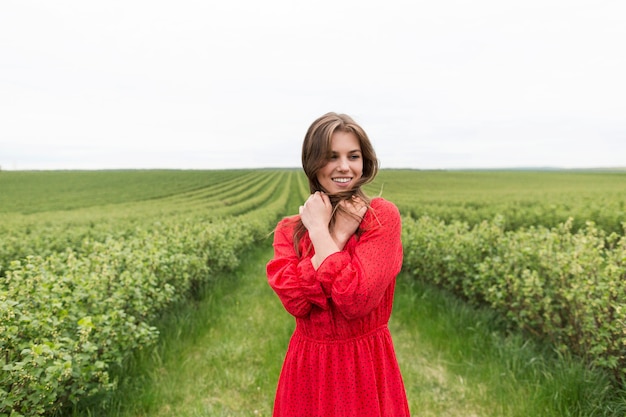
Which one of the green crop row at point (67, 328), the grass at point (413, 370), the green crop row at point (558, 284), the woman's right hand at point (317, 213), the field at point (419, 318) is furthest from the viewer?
the grass at point (413, 370)

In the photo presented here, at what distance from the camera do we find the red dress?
148 centimetres

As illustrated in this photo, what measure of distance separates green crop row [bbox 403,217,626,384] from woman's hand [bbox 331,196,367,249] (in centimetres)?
232

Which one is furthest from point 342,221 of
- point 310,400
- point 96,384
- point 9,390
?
point 96,384

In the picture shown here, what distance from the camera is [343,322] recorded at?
166 cm

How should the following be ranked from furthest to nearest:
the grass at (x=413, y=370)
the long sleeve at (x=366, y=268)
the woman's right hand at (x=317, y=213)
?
1. the grass at (x=413, y=370)
2. the woman's right hand at (x=317, y=213)
3. the long sleeve at (x=366, y=268)

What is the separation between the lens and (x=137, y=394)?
11.0ft

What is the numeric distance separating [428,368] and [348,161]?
3178 millimetres

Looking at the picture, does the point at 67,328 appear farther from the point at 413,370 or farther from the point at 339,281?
the point at 413,370

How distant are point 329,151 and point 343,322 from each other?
0.75 meters

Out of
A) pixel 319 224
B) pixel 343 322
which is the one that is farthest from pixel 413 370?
pixel 319 224

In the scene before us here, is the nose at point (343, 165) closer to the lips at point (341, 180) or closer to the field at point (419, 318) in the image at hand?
the lips at point (341, 180)

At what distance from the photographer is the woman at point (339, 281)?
150 cm

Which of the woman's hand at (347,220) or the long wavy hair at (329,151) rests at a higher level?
the long wavy hair at (329,151)

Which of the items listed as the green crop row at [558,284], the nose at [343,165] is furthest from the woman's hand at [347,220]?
the green crop row at [558,284]
